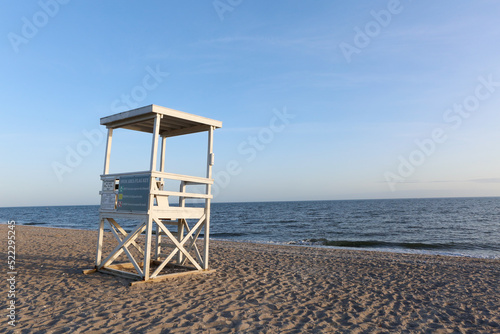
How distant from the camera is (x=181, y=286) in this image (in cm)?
691

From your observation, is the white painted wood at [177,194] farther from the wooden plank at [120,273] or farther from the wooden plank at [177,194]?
the wooden plank at [120,273]

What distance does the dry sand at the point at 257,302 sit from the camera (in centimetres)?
475

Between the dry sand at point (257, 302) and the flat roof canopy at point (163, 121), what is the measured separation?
11.9 ft

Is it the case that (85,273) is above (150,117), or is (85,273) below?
below

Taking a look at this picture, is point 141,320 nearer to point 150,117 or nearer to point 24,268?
point 150,117

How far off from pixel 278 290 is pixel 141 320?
9.74ft

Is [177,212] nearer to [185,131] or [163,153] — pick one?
[163,153]

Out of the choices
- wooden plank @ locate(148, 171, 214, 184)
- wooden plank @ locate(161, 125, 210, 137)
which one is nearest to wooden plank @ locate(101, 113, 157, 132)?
wooden plank @ locate(161, 125, 210, 137)

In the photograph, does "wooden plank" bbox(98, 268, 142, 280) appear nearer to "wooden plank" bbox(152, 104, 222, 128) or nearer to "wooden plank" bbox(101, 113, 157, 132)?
"wooden plank" bbox(101, 113, 157, 132)

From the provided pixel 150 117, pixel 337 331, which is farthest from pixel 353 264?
pixel 150 117

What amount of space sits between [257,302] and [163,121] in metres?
4.81

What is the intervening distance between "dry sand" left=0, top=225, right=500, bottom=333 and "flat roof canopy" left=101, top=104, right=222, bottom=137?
362 cm

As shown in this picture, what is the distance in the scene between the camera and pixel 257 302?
5910 millimetres

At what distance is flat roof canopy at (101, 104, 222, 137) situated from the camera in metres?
7.32
